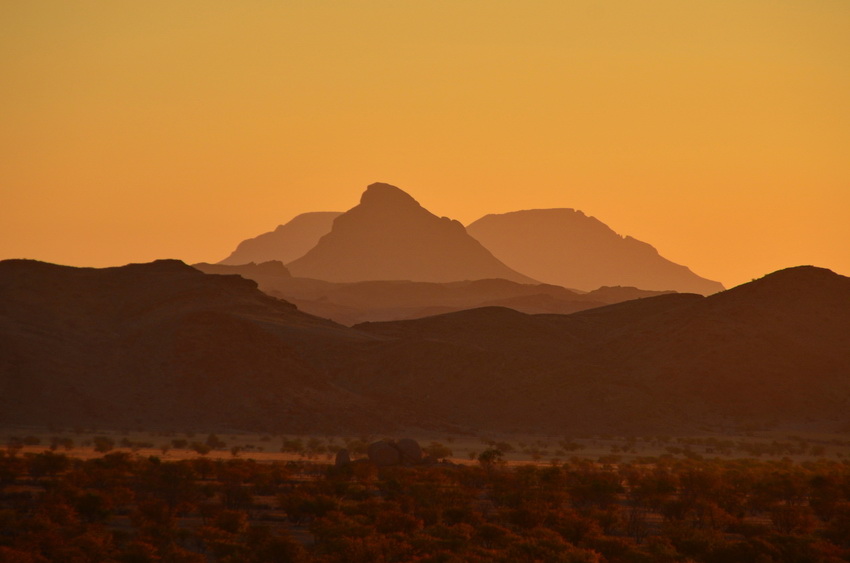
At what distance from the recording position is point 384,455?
57375 millimetres

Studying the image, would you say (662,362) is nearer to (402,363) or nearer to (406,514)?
(402,363)

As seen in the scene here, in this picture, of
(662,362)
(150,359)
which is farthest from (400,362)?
(150,359)

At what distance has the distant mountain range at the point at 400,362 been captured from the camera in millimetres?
86375

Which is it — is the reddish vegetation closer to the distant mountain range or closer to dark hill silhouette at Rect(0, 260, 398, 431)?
dark hill silhouette at Rect(0, 260, 398, 431)

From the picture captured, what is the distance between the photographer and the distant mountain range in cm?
8638

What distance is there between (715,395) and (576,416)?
1296 centimetres

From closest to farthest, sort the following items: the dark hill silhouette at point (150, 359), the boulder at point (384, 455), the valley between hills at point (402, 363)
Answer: the boulder at point (384, 455)
the dark hill silhouette at point (150, 359)
the valley between hills at point (402, 363)

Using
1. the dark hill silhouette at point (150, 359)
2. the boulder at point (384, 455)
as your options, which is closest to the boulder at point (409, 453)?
the boulder at point (384, 455)

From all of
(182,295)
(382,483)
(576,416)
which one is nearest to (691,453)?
(576,416)

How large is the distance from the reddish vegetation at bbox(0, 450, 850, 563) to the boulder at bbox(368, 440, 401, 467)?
9.74 feet

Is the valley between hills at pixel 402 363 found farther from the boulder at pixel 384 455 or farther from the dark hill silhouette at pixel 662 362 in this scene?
the boulder at pixel 384 455

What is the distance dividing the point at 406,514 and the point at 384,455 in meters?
22.5

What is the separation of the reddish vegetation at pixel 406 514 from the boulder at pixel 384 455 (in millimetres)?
2969

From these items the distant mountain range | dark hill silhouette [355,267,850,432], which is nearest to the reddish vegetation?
the distant mountain range
